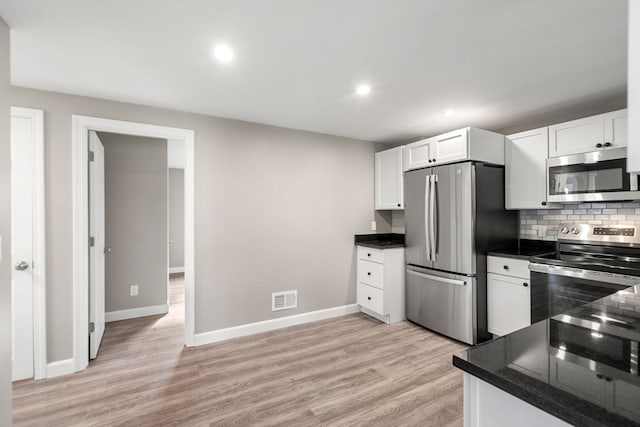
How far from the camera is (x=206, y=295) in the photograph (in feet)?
10.2

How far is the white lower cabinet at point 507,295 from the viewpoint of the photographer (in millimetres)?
2768

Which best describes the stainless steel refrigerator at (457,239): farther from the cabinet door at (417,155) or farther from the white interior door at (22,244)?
the white interior door at (22,244)

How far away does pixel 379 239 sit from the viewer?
4.34 metres

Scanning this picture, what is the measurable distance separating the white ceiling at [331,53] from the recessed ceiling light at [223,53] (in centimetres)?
5

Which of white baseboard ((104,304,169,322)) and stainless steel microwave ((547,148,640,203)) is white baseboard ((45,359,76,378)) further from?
stainless steel microwave ((547,148,640,203))

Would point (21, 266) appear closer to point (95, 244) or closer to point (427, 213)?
point (95, 244)

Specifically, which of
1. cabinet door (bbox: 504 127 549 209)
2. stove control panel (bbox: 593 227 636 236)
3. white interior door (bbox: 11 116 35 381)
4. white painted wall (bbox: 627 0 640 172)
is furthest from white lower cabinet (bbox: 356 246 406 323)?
white interior door (bbox: 11 116 35 381)

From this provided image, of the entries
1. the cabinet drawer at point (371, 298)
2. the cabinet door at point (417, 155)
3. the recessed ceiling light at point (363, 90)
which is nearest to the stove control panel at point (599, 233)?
the cabinet door at point (417, 155)

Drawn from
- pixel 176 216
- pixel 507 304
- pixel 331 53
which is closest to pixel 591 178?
pixel 507 304

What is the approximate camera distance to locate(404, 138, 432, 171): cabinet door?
3.44 meters

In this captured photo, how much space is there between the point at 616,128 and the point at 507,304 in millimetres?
1741

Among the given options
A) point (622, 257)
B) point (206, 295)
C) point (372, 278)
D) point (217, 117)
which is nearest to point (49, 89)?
point (217, 117)

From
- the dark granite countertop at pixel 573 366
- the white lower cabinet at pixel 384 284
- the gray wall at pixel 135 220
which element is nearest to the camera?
the dark granite countertop at pixel 573 366

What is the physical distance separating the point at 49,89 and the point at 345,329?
3.58 meters
